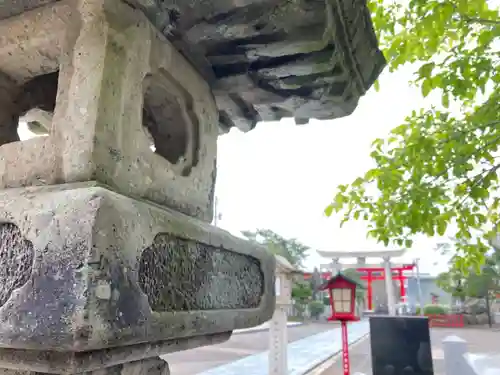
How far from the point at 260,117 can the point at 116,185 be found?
79cm

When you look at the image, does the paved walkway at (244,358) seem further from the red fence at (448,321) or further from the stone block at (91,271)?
the red fence at (448,321)

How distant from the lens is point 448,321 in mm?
20516

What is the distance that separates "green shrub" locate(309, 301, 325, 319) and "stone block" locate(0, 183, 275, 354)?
2479cm

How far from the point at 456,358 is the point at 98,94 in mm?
5103

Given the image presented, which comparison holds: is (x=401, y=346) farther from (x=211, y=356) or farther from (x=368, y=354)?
(x=368, y=354)

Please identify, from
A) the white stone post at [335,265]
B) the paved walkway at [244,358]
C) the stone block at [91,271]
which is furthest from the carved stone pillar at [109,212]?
the white stone post at [335,265]

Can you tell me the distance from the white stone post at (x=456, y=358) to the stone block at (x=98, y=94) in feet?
15.0

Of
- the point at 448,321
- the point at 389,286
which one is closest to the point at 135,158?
the point at 389,286

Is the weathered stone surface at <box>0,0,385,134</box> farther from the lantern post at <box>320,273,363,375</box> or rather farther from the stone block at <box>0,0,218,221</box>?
the lantern post at <box>320,273,363,375</box>

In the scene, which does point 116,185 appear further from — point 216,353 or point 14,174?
point 216,353

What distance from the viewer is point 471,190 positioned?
2629 mm

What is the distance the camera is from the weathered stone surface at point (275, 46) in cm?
94

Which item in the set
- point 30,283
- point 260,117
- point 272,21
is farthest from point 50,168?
point 260,117

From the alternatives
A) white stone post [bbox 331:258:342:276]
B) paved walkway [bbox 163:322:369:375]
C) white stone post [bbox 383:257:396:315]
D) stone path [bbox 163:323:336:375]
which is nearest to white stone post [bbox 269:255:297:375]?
stone path [bbox 163:323:336:375]
